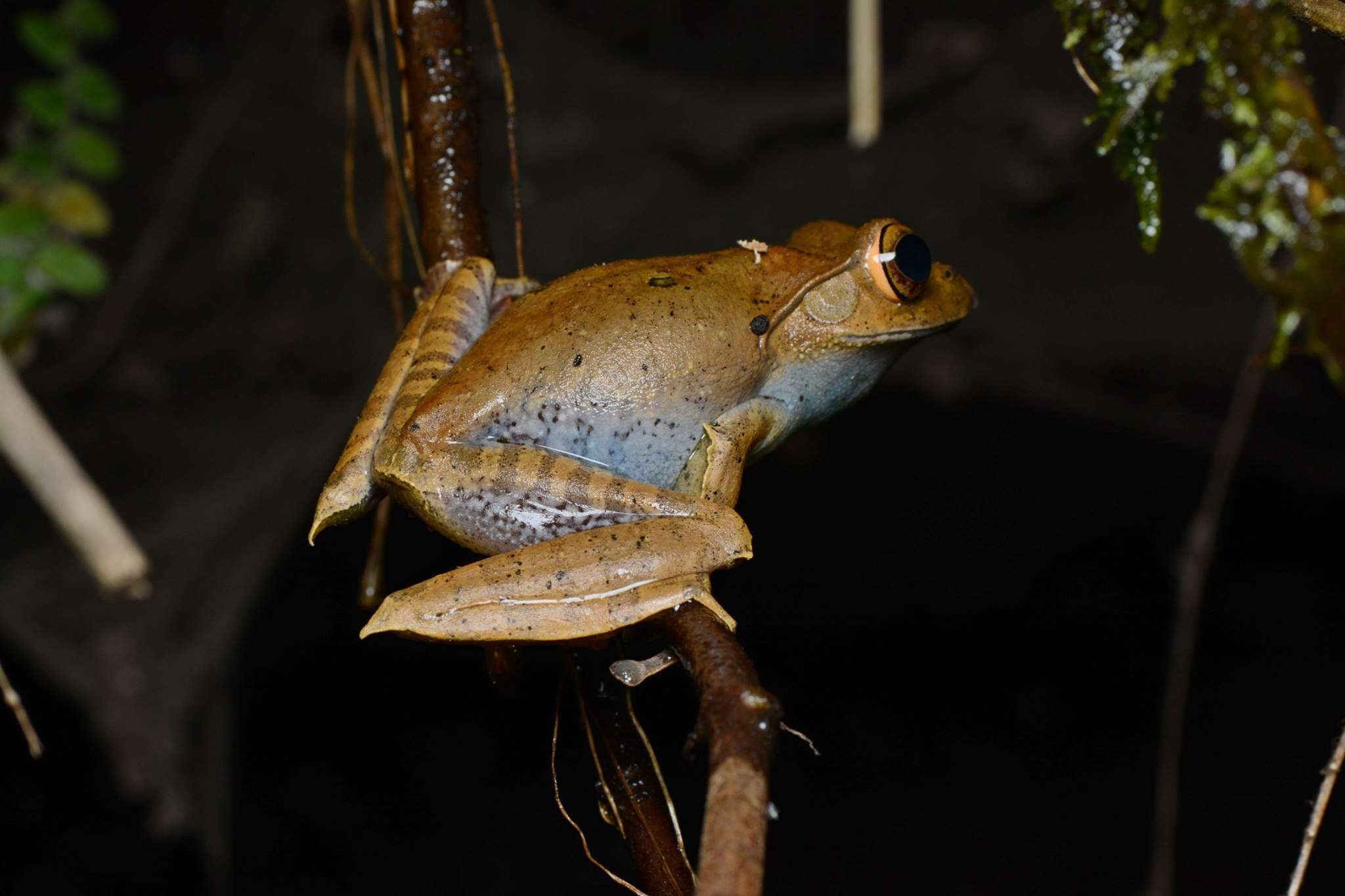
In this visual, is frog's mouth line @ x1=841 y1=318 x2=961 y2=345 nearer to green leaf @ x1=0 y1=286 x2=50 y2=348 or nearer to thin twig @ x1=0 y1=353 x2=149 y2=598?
thin twig @ x1=0 y1=353 x2=149 y2=598

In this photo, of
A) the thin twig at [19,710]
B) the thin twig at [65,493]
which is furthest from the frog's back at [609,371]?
the thin twig at [65,493]

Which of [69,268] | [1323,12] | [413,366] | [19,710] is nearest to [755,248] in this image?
[413,366]

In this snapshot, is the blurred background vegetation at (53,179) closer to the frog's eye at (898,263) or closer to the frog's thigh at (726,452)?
the frog's thigh at (726,452)

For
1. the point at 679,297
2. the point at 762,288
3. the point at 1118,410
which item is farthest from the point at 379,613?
the point at 1118,410

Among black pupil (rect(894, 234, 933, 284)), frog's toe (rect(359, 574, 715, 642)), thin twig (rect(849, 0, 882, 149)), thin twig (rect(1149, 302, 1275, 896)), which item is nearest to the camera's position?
frog's toe (rect(359, 574, 715, 642))

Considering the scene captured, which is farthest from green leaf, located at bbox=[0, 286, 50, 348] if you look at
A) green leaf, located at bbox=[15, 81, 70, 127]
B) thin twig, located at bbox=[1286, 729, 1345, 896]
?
thin twig, located at bbox=[1286, 729, 1345, 896]

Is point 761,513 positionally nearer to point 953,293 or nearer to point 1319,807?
point 953,293

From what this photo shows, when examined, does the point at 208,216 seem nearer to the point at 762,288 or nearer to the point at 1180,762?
the point at 762,288
